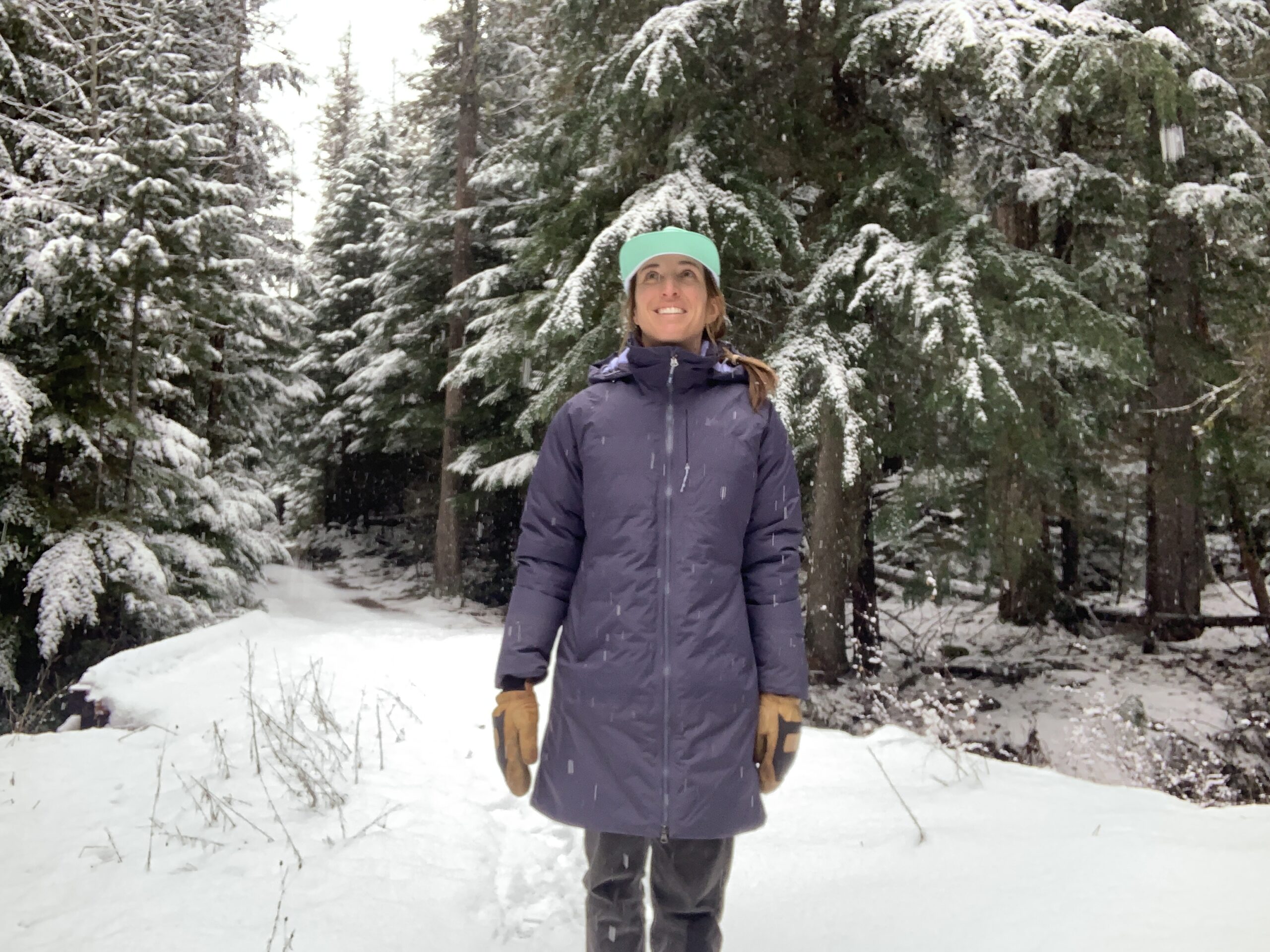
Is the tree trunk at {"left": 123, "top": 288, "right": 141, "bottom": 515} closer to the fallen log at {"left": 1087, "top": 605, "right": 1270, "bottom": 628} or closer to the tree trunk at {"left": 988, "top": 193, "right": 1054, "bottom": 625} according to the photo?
the tree trunk at {"left": 988, "top": 193, "right": 1054, "bottom": 625}

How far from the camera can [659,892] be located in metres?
2.40

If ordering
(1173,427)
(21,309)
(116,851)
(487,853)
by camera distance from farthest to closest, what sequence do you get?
(1173,427) → (21,309) → (487,853) → (116,851)

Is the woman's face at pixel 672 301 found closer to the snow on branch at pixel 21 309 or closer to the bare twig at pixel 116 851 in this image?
the bare twig at pixel 116 851

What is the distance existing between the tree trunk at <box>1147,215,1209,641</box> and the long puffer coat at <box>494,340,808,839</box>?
971 centimetres

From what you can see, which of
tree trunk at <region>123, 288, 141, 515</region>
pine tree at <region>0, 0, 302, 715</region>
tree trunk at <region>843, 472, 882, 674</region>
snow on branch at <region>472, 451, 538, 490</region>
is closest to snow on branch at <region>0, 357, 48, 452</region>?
pine tree at <region>0, 0, 302, 715</region>

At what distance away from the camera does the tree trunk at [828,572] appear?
340 inches

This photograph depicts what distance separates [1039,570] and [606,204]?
25.5 ft

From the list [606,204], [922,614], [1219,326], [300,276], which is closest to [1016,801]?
[606,204]

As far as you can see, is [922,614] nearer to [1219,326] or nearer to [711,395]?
[1219,326]

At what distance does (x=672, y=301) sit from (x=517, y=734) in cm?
138

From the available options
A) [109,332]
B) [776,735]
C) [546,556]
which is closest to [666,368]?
[546,556]

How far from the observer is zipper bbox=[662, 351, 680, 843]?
2230 mm

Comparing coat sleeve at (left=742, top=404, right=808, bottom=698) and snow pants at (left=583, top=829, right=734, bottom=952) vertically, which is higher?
coat sleeve at (left=742, top=404, right=808, bottom=698)

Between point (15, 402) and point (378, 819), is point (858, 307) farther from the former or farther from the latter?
point (15, 402)
